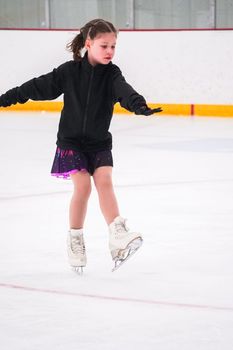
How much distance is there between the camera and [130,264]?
348 cm

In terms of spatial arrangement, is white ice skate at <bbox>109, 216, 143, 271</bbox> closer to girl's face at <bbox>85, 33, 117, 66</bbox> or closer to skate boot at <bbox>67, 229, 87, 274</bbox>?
skate boot at <bbox>67, 229, 87, 274</bbox>

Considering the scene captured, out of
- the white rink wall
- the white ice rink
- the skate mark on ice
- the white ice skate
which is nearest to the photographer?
the white ice rink

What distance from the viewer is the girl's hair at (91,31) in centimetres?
320

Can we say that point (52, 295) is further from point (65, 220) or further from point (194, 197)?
point (194, 197)

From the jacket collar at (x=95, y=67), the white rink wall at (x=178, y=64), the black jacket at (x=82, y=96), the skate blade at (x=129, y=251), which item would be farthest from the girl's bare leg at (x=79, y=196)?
the white rink wall at (x=178, y=64)

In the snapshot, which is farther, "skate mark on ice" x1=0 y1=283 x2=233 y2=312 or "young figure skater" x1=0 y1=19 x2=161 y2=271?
"young figure skater" x1=0 y1=19 x2=161 y2=271

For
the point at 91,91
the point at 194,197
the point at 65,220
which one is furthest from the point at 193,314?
the point at 194,197

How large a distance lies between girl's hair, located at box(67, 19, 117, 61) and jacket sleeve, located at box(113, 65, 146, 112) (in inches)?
5.7

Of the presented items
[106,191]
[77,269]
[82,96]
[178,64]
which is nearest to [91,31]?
[82,96]

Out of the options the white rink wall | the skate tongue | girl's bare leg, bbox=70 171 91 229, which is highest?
girl's bare leg, bbox=70 171 91 229

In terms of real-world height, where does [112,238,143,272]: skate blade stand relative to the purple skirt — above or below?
below

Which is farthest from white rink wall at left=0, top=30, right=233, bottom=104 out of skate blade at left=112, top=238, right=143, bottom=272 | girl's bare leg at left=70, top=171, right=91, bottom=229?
skate blade at left=112, top=238, right=143, bottom=272

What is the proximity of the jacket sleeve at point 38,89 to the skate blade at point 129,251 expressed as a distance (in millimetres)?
615

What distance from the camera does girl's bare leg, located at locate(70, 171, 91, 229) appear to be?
3314mm
